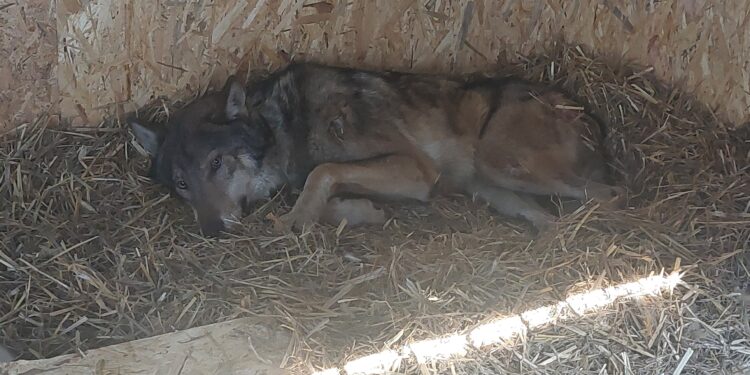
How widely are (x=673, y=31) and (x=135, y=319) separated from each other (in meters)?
3.77

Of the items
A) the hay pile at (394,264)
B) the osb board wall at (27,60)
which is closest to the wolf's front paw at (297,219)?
the hay pile at (394,264)

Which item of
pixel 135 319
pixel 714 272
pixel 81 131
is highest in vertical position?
pixel 81 131

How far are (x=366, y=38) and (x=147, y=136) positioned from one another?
5.15 feet

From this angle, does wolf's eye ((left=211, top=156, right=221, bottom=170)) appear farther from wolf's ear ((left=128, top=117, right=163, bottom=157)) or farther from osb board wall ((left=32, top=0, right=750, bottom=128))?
osb board wall ((left=32, top=0, right=750, bottom=128))

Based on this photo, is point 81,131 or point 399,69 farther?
point 399,69

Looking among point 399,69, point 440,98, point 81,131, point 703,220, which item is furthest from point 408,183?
point 81,131

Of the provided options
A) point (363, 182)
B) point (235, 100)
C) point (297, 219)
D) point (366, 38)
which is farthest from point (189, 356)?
point (366, 38)

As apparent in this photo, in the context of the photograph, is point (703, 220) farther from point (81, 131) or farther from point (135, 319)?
point (81, 131)

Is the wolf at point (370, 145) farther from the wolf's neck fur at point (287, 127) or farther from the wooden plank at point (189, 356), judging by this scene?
the wooden plank at point (189, 356)

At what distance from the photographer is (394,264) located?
14.2 feet

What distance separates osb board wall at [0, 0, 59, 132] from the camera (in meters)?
4.89

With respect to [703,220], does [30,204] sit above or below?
above

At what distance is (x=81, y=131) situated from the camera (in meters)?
5.25

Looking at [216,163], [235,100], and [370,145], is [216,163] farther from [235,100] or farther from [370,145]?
[370,145]
